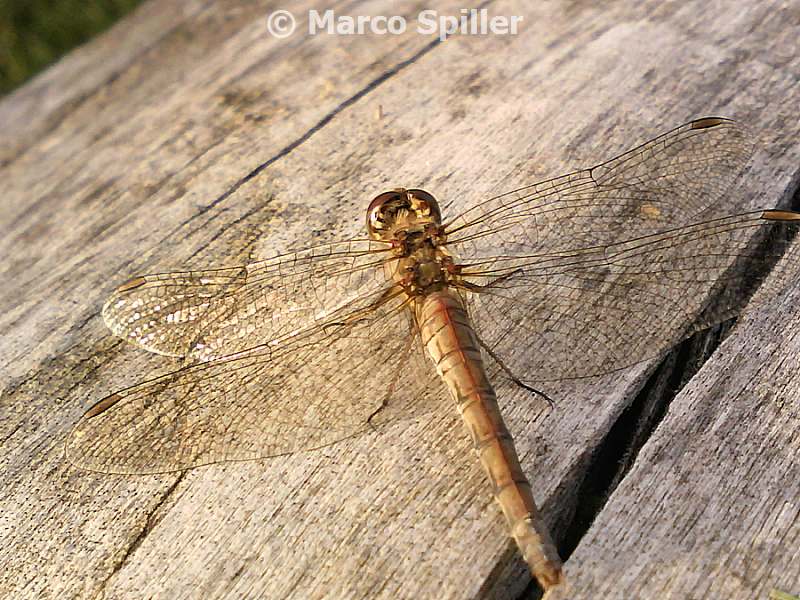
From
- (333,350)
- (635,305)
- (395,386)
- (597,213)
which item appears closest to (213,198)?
(333,350)

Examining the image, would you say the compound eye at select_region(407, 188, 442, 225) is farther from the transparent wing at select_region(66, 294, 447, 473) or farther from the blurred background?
the blurred background

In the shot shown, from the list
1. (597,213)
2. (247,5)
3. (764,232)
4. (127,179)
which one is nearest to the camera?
(764,232)

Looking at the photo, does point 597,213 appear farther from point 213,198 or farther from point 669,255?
point 213,198

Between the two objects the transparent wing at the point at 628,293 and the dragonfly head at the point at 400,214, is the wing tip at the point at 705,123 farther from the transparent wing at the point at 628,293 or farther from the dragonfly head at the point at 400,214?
the dragonfly head at the point at 400,214

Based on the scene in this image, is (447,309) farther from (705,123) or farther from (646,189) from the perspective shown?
(705,123)

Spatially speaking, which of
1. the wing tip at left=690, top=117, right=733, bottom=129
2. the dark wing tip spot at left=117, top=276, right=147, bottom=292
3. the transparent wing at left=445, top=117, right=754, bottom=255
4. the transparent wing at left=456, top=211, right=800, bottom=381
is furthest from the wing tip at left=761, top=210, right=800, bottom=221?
the dark wing tip spot at left=117, top=276, right=147, bottom=292
